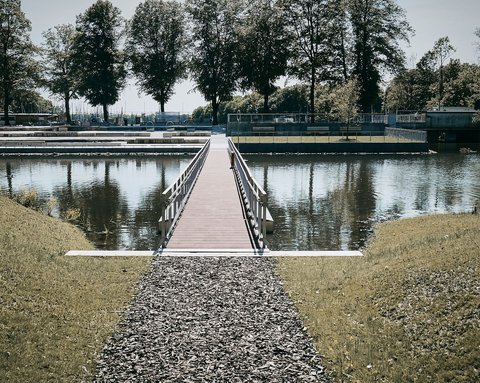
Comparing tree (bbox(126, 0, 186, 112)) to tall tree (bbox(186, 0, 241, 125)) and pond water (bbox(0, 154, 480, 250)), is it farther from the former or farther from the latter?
pond water (bbox(0, 154, 480, 250))

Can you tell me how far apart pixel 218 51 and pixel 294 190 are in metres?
47.3

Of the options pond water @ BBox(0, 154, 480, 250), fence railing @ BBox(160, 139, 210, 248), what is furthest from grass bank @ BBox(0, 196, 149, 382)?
pond water @ BBox(0, 154, 480, 250)

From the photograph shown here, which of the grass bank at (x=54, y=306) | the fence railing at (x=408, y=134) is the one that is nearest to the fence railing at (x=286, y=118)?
the fence railing at (x=408, y=134)

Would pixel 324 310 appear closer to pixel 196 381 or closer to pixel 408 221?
pixel 196 381

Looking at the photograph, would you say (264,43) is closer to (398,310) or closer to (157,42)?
(157,42)

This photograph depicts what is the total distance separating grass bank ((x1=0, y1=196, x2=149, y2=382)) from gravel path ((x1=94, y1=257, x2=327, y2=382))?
0.34 metres

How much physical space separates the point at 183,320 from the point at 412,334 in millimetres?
3405

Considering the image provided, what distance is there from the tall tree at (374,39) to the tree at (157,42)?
23081mm

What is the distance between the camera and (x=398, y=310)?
839 centimetres

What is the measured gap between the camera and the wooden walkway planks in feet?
45.1

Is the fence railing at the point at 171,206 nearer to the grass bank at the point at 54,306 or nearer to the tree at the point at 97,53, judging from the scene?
the grass bank at the point at 54,306

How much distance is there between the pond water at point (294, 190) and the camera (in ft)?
61.1

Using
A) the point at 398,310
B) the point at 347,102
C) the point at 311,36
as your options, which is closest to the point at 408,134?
the point at 347,102

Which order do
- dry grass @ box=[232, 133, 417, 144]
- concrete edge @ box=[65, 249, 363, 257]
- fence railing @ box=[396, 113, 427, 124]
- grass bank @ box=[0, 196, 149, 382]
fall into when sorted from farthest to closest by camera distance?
1. fence railing @ box=[396, 113, 427, 124]
2. dry grass @ box=[232, 133, 417, 144]
3. concrete edge @ box=[65, 249, 363, 257]
4. grass bank @ box=[0, 196, 149, 382]
